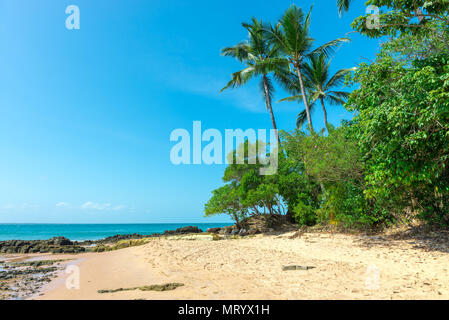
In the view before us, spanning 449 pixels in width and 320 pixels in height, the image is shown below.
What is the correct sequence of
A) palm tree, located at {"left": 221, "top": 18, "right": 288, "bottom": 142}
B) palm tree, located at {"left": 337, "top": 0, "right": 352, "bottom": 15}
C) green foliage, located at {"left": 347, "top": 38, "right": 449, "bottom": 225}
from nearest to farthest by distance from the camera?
green foliage, located at {"left": 347, "top": 38, "right": 449, "bottom": 225} → palm tree, located at {"left": 337, "top": 0, "right": 352, "bottom": 15} → palm tree, located at {"left": 221, "top": 18, "right": 288, "bottom": 142}

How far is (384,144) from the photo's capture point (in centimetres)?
674

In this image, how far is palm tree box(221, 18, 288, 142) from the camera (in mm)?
18828

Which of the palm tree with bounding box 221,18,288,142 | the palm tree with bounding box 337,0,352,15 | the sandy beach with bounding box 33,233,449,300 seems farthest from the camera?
the palm tree with bounding box 221,18,288,142

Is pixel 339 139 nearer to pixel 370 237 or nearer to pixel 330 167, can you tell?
pixel 330 167

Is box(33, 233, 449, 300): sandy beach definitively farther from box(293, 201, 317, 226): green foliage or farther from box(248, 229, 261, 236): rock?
box(248, 229, 261, 236): rock

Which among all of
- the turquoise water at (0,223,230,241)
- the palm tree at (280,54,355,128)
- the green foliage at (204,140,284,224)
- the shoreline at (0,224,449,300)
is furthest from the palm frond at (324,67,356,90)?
the turquoise water at (0,223,230,241)

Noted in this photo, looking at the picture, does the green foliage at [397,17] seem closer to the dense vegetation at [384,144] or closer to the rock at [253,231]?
the dense vegetation at [384,144]

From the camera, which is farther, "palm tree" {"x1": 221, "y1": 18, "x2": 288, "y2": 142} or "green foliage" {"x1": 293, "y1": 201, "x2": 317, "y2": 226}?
"palm tree" {"x1": 221, "y1": 18, "x2": 288, "y2": 142}

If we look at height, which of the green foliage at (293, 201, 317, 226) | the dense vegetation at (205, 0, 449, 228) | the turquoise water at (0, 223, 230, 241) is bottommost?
the turquoise water at (0, 223, 230, 241)

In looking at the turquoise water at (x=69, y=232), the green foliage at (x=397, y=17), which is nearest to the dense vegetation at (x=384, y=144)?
the green foliage at (x=397, y=17)

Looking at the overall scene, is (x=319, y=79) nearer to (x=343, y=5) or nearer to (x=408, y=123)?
(x=343, y=5)

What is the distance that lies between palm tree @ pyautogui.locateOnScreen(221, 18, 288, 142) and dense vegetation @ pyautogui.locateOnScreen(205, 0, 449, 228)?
2.51 m

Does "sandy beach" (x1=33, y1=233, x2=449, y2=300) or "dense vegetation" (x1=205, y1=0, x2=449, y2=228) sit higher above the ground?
"dense vegetation" (x1=205, y1=0, x2=449, y2=228)

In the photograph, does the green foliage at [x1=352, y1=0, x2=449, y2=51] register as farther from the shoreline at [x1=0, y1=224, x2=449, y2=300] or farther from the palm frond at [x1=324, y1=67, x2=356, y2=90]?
the palm frond at [x1=324, y1=67, x2=356, y2=90]
